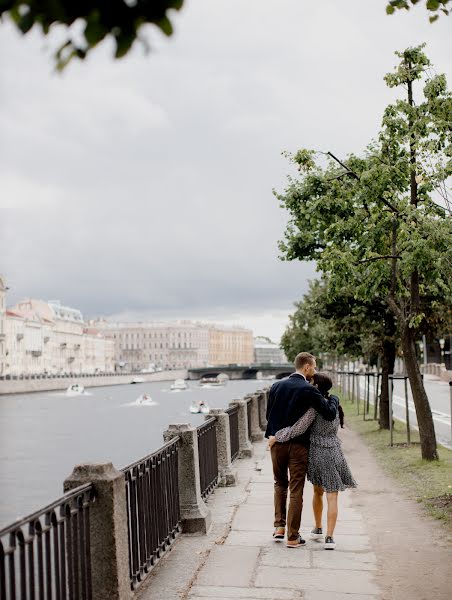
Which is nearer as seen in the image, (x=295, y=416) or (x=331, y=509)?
(x=295, y=416)

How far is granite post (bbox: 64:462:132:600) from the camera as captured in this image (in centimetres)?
580

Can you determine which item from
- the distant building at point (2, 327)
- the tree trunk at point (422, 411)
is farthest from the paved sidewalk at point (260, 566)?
the distant building at point (2, 327)

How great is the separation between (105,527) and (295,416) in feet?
9.29

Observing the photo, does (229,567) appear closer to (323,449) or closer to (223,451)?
(323,449)

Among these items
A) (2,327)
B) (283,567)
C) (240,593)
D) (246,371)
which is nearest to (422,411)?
(283,567)

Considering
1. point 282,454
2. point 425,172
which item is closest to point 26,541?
point 282,454

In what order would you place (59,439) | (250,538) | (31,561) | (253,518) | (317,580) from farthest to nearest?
(59,439), (253,518), (250,538), (317,580), (31,561)

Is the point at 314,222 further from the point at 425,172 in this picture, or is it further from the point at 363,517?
the point at 363,517

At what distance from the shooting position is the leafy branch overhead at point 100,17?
274 cm

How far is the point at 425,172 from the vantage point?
1452cm

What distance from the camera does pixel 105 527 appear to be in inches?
230

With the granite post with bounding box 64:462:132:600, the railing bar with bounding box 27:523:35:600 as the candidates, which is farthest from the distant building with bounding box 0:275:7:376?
the railing bar with bounding box 27:523:35:600

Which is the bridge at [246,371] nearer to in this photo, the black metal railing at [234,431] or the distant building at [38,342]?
the distant building at [38,342]

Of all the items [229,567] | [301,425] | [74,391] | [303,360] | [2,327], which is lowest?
[74,391]
